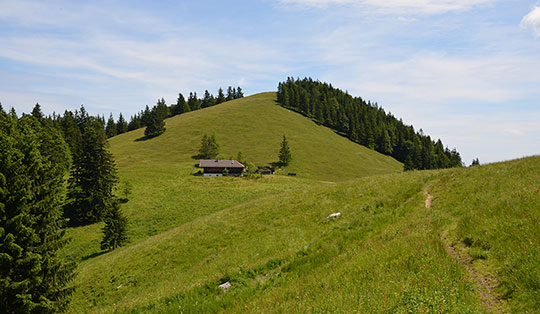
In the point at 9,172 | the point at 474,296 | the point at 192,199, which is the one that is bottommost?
the point at 192,199

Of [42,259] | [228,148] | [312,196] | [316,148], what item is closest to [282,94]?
[316,148]

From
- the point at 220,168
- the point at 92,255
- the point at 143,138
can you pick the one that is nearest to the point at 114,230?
the point at 92,255

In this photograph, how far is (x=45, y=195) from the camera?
19.3m

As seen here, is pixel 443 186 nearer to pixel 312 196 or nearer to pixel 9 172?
pixel 312 196

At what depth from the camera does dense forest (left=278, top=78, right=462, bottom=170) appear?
140 meters

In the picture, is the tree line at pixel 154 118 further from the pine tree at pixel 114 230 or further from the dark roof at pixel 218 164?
the pine tree at pixel 114 230

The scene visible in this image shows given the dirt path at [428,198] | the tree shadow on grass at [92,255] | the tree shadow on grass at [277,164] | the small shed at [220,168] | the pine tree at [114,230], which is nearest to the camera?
the dirt path at [428,198]

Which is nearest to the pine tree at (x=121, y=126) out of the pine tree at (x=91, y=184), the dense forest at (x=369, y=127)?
the dense forest at (x=369, y=127)

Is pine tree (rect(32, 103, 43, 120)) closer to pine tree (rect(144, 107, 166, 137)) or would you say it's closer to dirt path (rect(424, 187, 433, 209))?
pine tree (rect(144, 107, 166, 137))

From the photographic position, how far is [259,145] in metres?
123

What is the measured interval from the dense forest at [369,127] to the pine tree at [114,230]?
12152 cm

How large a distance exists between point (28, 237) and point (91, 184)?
42865mm

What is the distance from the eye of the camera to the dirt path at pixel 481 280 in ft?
20.6

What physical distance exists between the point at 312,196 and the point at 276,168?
7367 centimetres
